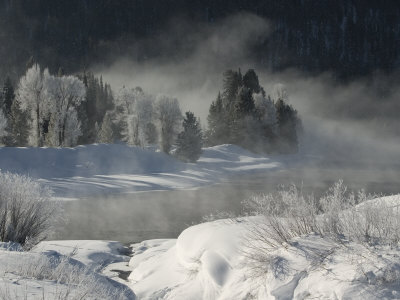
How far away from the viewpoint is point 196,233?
11.6 metres

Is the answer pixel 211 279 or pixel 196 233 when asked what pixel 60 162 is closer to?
pixel 196 233

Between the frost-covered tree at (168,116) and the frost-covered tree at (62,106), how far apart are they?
35.5ft

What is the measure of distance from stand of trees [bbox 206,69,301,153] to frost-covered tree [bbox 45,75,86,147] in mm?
28780

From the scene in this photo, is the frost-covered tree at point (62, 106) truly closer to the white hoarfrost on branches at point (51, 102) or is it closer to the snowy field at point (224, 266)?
the white hoarfrost on branches at point (51, 102)

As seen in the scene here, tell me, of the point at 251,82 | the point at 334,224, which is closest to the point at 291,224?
the point at 334,224

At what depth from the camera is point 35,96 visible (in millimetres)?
49594

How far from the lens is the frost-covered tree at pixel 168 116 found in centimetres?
5669

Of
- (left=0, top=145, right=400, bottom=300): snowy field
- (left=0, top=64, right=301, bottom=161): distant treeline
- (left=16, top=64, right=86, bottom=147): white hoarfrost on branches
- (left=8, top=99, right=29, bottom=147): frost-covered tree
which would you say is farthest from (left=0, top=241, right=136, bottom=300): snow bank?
(left=8, top=99, right=29, bottom=147): frost-covered tree

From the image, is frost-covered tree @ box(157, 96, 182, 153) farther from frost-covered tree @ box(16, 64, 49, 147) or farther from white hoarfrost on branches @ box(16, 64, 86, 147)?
frost-covered tree @ box(16, 64, 49, 147)

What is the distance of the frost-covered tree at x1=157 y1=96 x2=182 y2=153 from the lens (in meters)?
56.7

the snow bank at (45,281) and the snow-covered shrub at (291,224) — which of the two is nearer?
the snow bank at (45,281)

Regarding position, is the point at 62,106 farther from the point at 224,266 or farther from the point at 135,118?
the point at 224,266

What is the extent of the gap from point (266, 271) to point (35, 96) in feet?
155

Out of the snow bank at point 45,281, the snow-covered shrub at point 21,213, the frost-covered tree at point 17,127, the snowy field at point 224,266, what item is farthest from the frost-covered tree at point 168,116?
the snow bank at point 45,281
